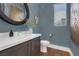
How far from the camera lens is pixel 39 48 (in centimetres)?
158

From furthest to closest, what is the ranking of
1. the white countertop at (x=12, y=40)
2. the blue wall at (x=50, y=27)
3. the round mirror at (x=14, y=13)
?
the blue wall at (x=50, y=27), the round mirror at (x=14, y=13), the white countertop at (x=12, y=40)

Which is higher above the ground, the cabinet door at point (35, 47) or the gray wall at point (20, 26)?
the gray wall at point (20, 26)

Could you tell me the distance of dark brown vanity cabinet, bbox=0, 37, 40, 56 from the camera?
4.68ft

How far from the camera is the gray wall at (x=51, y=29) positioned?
1.52 metres

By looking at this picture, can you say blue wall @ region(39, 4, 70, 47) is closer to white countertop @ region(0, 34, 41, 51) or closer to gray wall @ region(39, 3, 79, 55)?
gray wall @ region(39, 3, 79, 55)

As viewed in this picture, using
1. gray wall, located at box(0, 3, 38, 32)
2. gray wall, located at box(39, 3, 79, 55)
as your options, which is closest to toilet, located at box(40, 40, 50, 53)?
gray wall, located at box(39, 3, 79, 55)

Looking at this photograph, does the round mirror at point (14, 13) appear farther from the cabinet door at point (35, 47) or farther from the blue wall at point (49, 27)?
the cabinet door at point (35, 47)

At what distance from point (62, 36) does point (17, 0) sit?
0.67m

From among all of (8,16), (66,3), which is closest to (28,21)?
(8,16)

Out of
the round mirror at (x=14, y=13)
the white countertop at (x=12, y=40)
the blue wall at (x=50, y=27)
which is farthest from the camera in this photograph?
the blue wall at (x=50, y=27)

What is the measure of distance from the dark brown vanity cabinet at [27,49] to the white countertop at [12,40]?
4cm

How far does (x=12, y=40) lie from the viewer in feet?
4.62

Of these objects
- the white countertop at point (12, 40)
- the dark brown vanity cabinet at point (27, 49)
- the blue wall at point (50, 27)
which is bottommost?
the dark brown vanity cabinet at point (27, 49)

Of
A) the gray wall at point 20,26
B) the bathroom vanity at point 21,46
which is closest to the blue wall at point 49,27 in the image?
the gray wall at point 20,26
